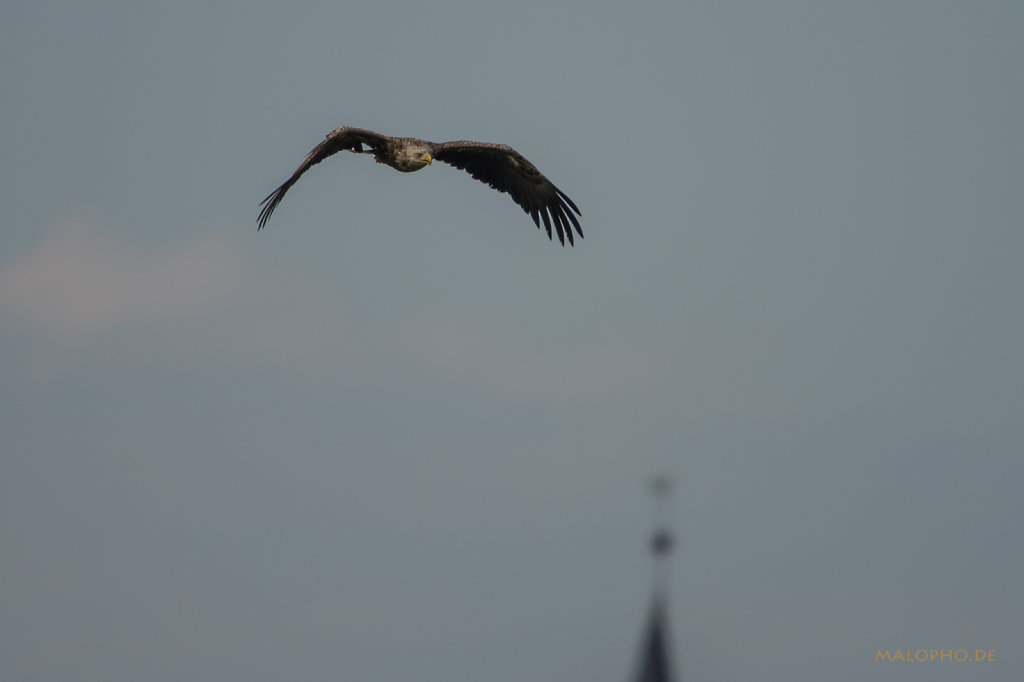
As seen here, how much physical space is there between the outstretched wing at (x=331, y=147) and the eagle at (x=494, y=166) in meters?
0.03

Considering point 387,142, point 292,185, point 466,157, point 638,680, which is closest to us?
point 292,185

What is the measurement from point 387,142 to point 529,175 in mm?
3776

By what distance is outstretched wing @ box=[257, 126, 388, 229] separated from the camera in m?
26.1

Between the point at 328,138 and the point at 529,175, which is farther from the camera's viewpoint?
the point at 529,175

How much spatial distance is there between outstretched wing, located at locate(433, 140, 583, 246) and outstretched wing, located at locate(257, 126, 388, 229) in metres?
2.80

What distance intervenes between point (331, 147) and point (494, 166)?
4585mm

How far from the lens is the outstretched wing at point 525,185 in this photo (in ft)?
102

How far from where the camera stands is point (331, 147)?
27312 mm

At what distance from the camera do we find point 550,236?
102 ft

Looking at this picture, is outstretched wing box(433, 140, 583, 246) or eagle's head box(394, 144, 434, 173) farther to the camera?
outstretched wing box(433, 140, 583, 246)

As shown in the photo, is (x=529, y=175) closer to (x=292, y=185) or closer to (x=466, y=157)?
(x=466, y=157)

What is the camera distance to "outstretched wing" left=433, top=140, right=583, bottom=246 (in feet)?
102

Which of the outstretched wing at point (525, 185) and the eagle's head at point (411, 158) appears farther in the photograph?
the outstretched wing at point (525, 185)

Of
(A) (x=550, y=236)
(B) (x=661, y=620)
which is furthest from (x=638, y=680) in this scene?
(A) (x=550, y=236)
